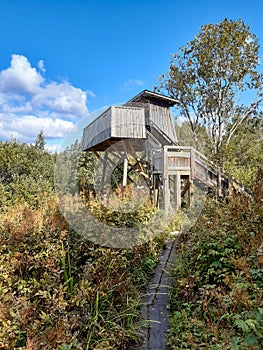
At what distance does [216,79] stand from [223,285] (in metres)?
18.4

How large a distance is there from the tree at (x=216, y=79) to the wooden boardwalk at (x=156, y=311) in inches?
524

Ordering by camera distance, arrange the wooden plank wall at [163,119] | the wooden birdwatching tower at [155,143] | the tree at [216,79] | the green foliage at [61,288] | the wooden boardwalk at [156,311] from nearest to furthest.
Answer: the green foliage at [61,288]
the wooden boardwalk at [156,311]
the wooden birdwatching tower at [155,143]
the wooden plank wall at [163,119]
the tree at [216,79]

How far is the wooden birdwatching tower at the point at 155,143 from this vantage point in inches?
401

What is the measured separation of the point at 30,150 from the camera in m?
16.4

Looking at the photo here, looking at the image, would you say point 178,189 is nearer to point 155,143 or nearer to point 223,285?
point 155,143

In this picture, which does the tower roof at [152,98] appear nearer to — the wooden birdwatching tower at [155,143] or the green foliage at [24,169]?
the wooden birdwatching tower at [155,143]

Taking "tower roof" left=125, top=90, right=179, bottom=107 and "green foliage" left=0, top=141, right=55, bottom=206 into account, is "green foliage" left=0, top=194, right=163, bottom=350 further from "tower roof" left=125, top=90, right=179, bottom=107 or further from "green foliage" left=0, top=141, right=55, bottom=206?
"tower roof" left=125, top=90, right=179, bottom=107

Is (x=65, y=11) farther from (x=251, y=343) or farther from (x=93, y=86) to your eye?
(x=251, y=343)

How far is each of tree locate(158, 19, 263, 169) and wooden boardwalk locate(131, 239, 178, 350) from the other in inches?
524

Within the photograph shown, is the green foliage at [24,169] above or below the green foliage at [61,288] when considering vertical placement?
above

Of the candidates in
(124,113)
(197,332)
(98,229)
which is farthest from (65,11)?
(197,332)

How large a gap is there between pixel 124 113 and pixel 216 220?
7.66 metres

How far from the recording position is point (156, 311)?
13.1 ft

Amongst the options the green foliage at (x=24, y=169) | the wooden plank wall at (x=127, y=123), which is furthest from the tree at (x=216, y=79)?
the green foliage at (x=24, y=169)
